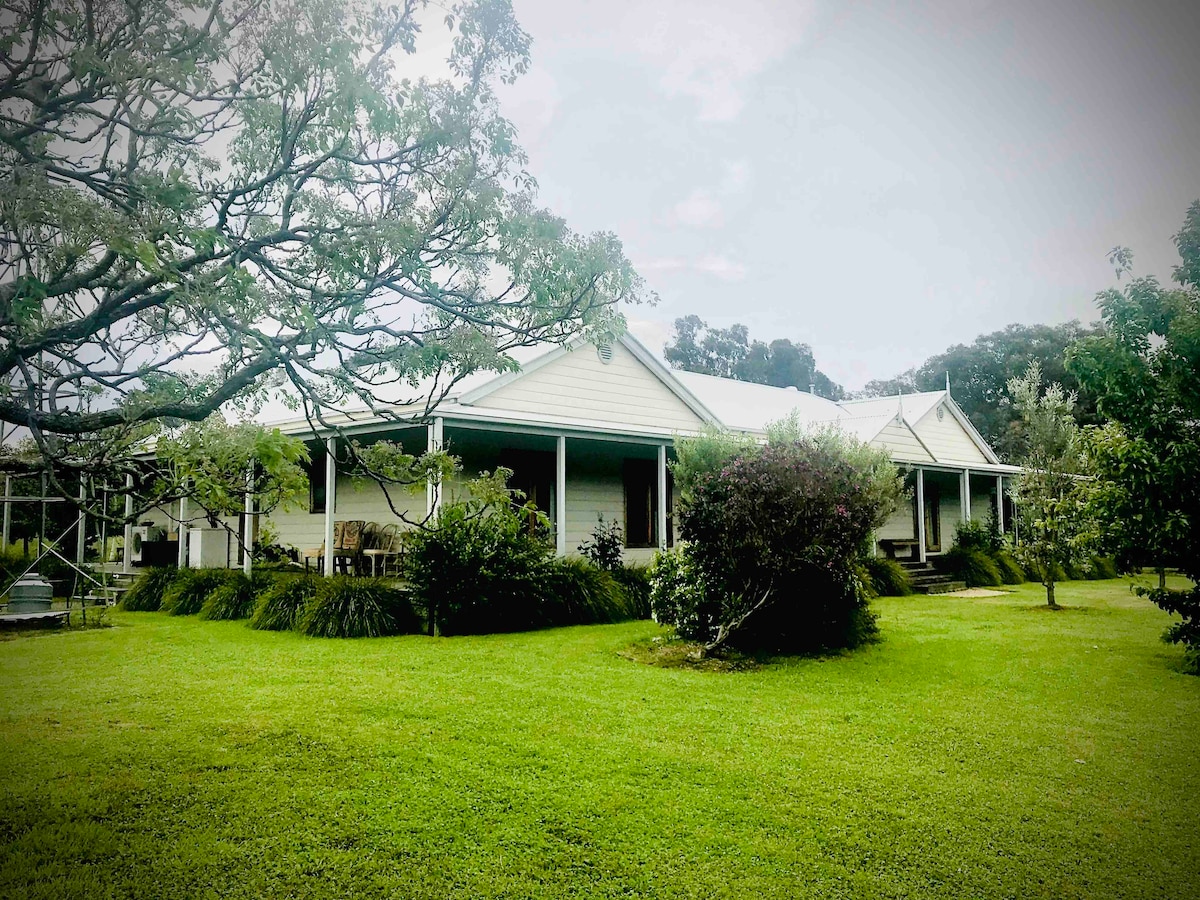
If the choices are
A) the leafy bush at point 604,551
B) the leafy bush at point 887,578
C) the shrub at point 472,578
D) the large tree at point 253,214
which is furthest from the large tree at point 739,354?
the large tree at point 253,214

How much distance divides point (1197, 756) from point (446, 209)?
687 cm

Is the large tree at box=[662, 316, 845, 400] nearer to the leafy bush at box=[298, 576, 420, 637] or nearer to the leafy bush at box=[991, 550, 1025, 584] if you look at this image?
the leafy bush at box=[991, 550, 1025, 584]

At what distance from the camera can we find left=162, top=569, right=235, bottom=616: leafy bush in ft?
45.5

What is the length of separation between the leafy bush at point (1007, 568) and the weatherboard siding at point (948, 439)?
9.32 ft

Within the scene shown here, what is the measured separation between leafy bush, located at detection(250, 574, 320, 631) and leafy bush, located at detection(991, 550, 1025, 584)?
16.5 meters

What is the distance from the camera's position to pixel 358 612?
11.2 m

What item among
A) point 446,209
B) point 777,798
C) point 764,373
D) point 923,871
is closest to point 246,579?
point 446,209

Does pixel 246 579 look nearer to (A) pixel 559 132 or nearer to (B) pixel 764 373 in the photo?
(A) pixel 559 132

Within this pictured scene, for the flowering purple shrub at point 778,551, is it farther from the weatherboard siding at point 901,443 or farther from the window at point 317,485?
the weatherboard siding at point 901,443

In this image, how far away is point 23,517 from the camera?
22.7m

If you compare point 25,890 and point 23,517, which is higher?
point 23,517

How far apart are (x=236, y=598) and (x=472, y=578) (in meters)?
4.58

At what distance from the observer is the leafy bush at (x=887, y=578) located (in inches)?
653

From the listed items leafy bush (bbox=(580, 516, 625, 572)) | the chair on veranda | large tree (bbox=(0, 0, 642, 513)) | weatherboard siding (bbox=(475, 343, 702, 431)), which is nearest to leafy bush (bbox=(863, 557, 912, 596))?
weatherboard siding (bbox=(475, 343, 702, 431))
